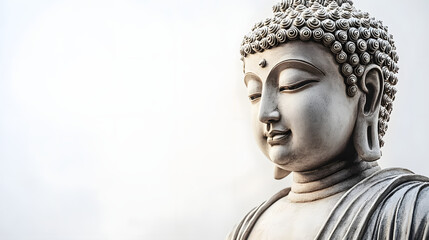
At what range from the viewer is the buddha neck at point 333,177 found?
156 inches

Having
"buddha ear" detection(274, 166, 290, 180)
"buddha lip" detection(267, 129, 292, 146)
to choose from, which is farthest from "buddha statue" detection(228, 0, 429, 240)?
"buddha ear" detection(274, 166, 290, 180)

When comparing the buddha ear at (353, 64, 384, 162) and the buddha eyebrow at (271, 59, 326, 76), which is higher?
the buddha eyebrow at (271, 59, 326, 76)

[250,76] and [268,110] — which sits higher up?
[250,76]

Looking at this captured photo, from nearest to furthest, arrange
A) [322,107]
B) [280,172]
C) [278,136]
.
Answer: [322,107] < [278,136] < [280,172]

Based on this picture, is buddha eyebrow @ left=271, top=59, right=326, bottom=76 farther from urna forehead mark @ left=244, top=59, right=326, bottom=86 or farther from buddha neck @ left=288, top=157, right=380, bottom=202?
buddha neck @ left=288, top=157, right=380, bottom=202

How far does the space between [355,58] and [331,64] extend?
0.48 ft

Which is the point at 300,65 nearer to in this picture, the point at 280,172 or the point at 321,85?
the point at 321,85

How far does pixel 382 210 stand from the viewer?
11.7ft

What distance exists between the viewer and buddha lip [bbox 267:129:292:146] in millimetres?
3975

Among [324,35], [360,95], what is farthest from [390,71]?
→ [324,35]

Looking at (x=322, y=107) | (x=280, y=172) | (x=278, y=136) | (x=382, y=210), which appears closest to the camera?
(x=382, y=210)

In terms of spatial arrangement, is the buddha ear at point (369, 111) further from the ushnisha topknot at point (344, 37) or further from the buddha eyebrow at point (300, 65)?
the buddha eyebrow at point (300, 65)

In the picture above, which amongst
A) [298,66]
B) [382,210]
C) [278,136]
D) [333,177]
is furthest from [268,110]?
[382,210]

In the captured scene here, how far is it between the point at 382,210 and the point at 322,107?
2.24 feet
